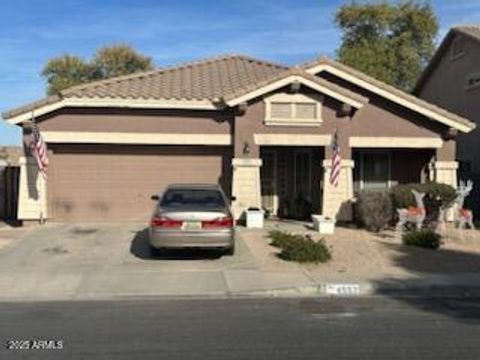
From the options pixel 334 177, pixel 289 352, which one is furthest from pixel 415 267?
pixel 289 352

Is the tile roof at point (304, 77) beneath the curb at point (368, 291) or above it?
above

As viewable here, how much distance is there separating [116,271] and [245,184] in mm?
8198

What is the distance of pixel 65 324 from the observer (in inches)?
428

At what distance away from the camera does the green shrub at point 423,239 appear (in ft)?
63.3

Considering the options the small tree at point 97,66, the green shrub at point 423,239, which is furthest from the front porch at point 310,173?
the small tree at point 97,66

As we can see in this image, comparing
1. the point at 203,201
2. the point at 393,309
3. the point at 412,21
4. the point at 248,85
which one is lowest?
the point at 393,309

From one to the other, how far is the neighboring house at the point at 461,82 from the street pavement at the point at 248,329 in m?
17.3

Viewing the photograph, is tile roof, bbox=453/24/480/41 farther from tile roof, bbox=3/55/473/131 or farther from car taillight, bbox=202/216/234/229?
car taillight, bbox=202/216/234/229

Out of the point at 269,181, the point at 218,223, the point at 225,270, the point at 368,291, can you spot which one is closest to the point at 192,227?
the point at 218,223

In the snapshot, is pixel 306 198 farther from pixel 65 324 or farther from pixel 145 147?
pixel 65 324

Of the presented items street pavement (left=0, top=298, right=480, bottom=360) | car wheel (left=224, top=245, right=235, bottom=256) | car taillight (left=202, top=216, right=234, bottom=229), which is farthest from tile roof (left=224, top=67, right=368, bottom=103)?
street pavement (left=0, top=298, right=480, bottom=360)

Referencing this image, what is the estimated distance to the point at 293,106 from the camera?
956 inches

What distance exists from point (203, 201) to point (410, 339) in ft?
27.5

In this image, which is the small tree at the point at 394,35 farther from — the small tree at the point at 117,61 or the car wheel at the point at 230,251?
the car wheel at the point at 230,251
